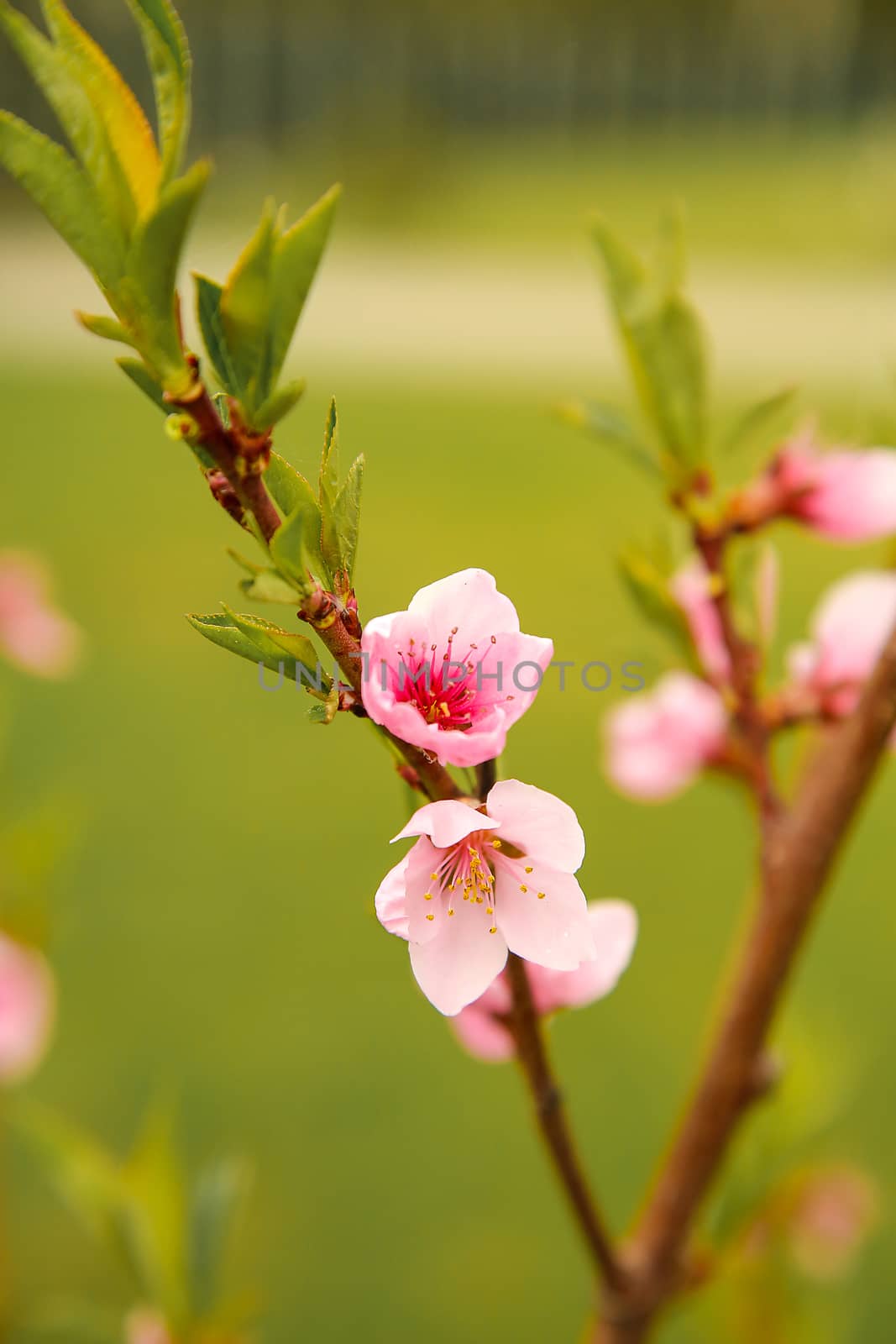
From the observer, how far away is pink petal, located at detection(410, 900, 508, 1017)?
0.68 ft

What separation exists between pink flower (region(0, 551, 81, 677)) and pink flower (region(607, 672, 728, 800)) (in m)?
0.29

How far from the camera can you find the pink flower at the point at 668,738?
1.37 feet

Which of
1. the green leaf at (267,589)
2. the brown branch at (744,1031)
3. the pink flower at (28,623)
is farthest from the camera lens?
the pink flower at (28,623)

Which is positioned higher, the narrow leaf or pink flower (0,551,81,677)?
the narrow leaf

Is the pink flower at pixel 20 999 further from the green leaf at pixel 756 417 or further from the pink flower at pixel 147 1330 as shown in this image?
the green leaf at pixel 756 417

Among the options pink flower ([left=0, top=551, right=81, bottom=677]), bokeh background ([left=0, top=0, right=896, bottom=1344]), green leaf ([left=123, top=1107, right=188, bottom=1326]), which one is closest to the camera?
green leaf ([left=123, top=1107, right=188, bottom=1326])

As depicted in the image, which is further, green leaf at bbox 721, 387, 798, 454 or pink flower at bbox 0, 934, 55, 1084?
pink flower at bbox 0, 934, 55, 1084

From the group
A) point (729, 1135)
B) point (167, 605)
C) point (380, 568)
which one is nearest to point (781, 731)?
point (729, 1135)

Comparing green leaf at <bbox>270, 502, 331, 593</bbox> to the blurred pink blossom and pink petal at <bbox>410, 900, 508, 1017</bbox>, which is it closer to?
pink petal at <bbox>410, 900, 508, 1017</bbox>

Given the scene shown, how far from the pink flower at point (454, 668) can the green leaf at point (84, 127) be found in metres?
0.07

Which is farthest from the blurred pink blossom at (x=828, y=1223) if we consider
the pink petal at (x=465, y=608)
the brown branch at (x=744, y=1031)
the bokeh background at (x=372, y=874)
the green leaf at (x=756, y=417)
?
the pink petal at (x=465, y=608)

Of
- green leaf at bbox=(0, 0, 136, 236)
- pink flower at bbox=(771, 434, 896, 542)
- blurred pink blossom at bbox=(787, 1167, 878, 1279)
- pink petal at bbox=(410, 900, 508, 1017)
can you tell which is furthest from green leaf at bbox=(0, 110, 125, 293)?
blurred pink blossom at bbox=(787, 1167, 878, 1279)

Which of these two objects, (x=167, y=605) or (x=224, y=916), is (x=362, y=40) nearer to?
(x=167, y=605)

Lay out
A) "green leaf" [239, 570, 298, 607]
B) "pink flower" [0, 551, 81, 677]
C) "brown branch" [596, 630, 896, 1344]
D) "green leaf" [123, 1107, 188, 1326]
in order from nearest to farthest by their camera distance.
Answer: "green leaf" [239, 570, 298, 607] < "brown branch" [596, 630, 896, 1344] < "green leaf" [123, 1107, 188, 1326] < "pink flower" [0, 551, 81, 677]
